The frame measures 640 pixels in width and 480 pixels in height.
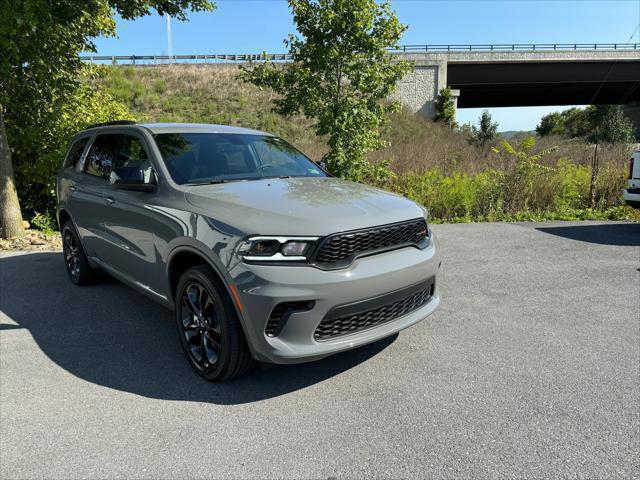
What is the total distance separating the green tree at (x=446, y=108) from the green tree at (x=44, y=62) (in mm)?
31176

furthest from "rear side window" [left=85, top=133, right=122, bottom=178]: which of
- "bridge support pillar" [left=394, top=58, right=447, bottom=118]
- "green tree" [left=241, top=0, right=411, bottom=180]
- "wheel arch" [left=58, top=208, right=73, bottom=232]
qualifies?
"bridge support pillar" [left=394, top=58, right=447, bottom=118]

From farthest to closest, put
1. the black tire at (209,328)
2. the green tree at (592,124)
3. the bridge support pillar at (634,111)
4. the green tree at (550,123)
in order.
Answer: the green tree at (550,123) < the bridge support pillar at (634,111) < the green tree at (592,124) < the black tire at (209,328)

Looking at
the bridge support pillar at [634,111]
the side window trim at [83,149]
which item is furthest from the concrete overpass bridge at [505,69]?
the side window trim at [83,149]

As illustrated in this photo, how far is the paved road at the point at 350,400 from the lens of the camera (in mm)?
2412

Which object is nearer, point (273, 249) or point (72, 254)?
point (273, 249)

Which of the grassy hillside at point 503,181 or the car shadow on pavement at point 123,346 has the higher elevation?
the grassy hillside at point 503,181

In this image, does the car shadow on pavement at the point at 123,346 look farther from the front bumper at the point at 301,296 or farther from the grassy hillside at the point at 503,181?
the grassy hillside at the point at 503,181

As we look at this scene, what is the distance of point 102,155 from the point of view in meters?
A: 4.75

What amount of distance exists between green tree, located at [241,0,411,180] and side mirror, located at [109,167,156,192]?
560cm

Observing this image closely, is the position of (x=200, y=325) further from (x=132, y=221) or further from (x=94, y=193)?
(x=94, y=193)

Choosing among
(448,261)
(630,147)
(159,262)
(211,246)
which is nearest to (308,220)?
(211,246)

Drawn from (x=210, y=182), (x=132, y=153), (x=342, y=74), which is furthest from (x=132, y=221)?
(x=342, y=74)

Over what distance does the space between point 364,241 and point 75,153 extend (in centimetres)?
429

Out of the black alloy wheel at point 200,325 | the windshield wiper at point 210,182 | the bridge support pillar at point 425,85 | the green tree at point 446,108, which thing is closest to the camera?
the black alloy wheel at point 200,325
